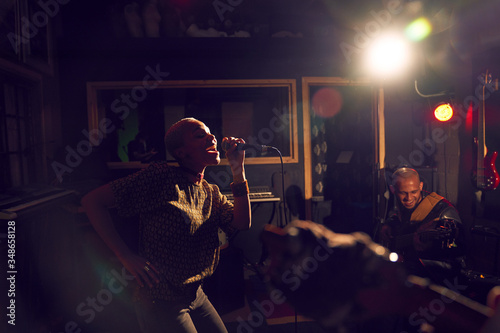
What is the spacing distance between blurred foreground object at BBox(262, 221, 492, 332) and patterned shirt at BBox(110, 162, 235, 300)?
821 millimetres

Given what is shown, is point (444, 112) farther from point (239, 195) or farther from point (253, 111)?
point (239, 195)

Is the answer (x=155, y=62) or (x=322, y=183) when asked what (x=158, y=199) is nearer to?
(x=155, y=62)

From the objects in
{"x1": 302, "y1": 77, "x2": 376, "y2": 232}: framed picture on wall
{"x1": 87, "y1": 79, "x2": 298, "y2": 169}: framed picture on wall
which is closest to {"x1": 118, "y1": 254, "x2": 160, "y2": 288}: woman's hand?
{"x1": 87, "y1": 79, "x2": 298, "y2": 169}: framed picture on wall

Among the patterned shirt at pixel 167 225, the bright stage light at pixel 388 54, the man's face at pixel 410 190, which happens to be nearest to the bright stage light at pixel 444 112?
the bright stage light at pixel 388 54

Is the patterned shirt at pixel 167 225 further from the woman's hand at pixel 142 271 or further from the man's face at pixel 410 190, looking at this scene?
the man's face at pixel 410 190

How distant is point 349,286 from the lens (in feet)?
2.24

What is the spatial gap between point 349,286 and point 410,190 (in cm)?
264

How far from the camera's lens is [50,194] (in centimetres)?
308

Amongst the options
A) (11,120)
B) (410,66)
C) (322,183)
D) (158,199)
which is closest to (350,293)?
(158,199)

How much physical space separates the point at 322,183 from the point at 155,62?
10.2ft

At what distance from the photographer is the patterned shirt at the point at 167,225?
141 cm

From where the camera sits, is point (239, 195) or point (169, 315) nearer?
point (169, 315)

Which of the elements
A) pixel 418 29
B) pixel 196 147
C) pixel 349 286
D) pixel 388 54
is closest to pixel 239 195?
pixel 196 147

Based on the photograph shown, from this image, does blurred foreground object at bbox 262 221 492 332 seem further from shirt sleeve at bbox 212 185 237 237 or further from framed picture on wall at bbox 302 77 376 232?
framed picture on wall at bbox 302 77 376 232
